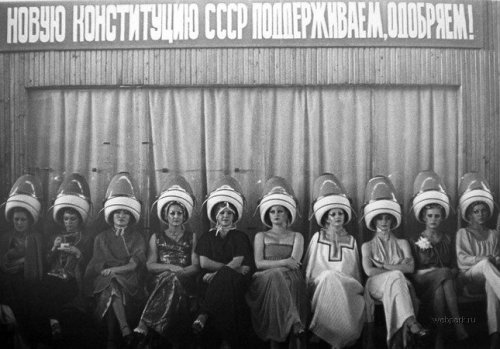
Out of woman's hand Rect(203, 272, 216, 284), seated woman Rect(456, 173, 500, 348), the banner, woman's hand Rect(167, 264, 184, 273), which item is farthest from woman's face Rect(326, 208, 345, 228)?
the banner

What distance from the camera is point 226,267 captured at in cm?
573

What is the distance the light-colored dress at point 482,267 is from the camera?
19.0 ft

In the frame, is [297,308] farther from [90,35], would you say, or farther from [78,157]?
[90,35]

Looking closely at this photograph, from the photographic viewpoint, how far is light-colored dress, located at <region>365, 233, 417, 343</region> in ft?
18.0

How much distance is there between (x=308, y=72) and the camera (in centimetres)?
643

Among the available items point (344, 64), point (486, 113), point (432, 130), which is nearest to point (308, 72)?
Answer: point (344, 64)

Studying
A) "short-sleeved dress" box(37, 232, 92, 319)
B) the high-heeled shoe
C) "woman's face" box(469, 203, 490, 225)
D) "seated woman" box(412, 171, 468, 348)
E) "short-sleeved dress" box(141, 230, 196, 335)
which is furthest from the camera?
"woman's face" box(469, 203, 490, 225)

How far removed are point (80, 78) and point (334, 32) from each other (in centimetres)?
243

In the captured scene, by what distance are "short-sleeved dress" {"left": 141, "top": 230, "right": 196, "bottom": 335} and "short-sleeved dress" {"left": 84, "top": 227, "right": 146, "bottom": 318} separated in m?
0.17

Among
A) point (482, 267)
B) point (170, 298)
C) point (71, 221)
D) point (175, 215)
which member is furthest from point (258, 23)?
point (482, 267)

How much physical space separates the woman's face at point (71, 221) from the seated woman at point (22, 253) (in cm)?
25

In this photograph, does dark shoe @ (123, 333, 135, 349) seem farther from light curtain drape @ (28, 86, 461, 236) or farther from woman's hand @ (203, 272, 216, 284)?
light curtain drape @ (28, 86, 461, 236)

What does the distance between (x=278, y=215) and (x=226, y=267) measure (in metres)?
0.70

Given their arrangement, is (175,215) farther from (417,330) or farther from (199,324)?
(417,330)
